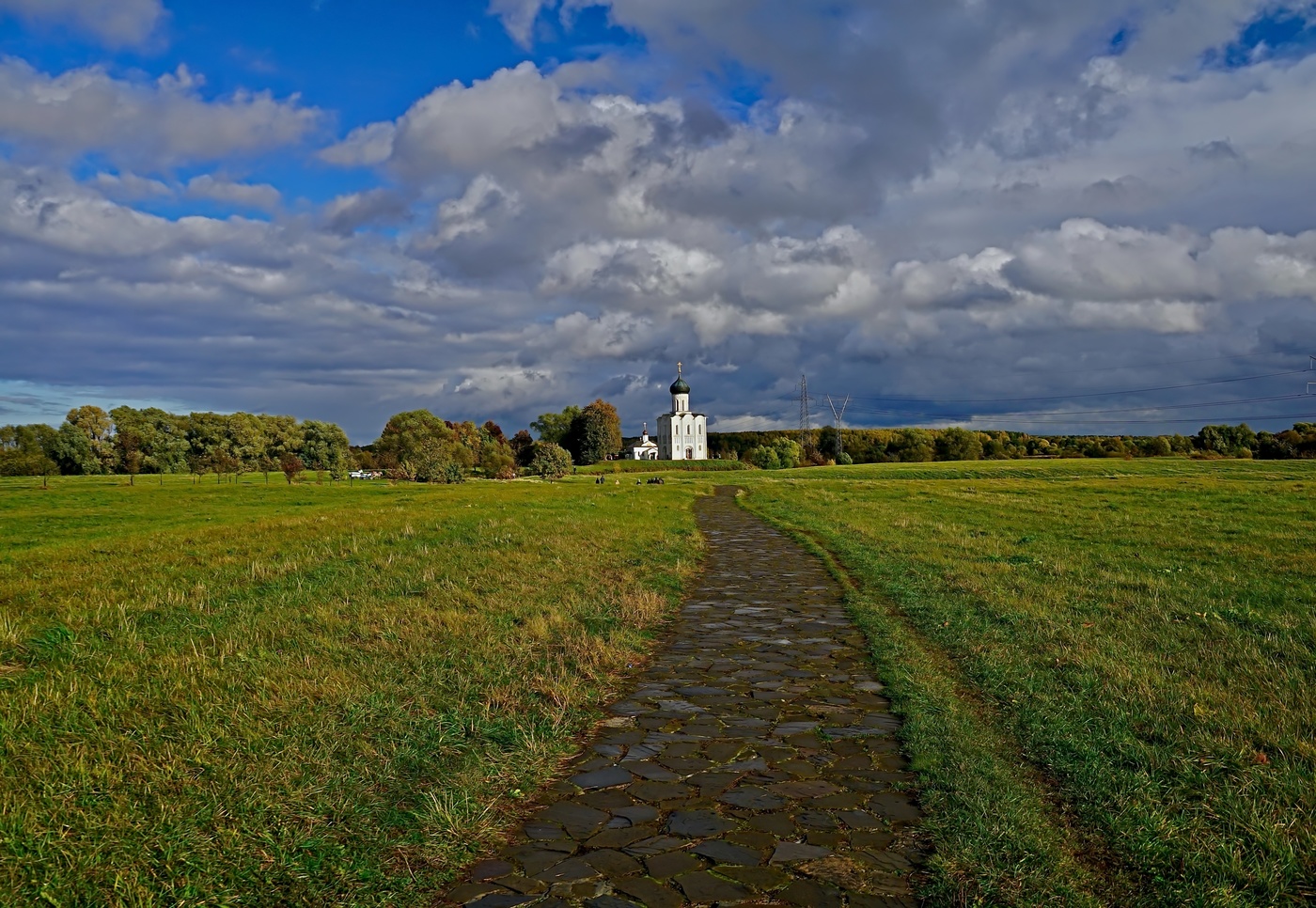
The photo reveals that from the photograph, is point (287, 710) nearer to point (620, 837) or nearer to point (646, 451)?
point (620, 837)

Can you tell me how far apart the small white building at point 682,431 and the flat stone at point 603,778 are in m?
161

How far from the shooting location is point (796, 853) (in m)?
4.80

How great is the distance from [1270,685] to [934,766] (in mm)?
4421

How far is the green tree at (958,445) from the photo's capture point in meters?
133

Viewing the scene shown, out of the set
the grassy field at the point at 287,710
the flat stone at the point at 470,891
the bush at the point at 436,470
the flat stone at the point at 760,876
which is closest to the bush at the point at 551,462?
the bush at the point at 436,470

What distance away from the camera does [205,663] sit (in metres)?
7.69

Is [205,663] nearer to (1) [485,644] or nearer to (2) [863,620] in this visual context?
(1) [485,644]

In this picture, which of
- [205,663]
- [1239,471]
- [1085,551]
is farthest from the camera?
[1239,471]

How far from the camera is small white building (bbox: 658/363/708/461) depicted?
169375 mm

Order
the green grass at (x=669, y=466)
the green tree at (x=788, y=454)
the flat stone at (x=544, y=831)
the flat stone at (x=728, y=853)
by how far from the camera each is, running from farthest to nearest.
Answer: the green tree at (x=788, y=454)
the green grass at (x=669, y=466)
the flat stone at (x=544, y=831)
the flat stone at (x=728, y=853)

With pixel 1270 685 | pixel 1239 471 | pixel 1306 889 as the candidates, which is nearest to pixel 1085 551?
pixel 1270 685

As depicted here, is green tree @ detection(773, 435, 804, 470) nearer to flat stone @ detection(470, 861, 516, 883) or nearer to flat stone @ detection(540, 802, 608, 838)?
flat stone @ detection(540, 802, 608, 838)

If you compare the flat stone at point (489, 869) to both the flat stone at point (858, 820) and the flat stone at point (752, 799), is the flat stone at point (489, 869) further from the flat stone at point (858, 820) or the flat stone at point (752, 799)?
the flat stone at point (858, 820)

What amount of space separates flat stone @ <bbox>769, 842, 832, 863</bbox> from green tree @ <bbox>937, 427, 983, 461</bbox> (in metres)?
135
